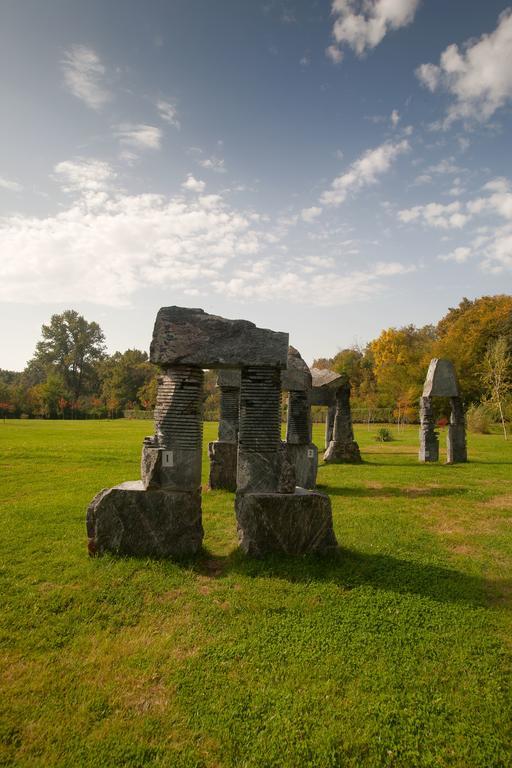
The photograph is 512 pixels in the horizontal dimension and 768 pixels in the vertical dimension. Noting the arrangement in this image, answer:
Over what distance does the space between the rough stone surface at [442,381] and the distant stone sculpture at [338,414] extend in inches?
151

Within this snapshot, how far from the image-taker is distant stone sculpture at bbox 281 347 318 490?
1206 centimetres

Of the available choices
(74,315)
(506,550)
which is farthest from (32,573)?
(74,315)

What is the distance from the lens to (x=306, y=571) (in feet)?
18.6

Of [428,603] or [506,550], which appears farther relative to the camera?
[506,550]

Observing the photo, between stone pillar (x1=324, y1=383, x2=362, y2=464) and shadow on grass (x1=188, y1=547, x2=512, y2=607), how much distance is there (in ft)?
38.1

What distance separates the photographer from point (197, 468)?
646cm

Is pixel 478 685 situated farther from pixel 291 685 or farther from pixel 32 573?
pixel 32 573

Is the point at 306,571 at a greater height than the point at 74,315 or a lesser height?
lesser

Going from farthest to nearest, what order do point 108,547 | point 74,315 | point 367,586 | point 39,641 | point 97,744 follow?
point 74,315 → point 108,547 → point 367,586 → point 39,641 → point 97,744

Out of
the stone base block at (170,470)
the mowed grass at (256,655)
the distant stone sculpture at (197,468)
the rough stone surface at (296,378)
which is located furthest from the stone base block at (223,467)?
the stone base block at (170,470)

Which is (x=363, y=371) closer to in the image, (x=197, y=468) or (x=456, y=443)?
(x=456, y=443)

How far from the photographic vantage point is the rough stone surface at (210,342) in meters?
6.49

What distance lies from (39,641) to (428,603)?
13.7 feet

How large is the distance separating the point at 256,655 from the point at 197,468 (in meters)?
2.96
